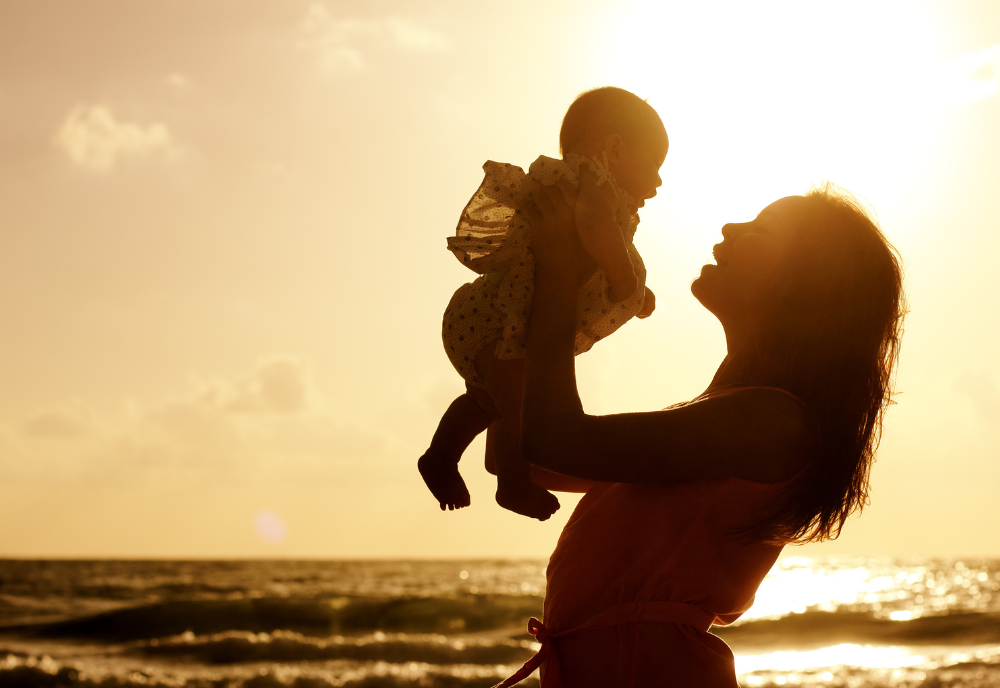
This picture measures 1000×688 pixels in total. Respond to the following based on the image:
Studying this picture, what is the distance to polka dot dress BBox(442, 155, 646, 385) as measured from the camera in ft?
6.79

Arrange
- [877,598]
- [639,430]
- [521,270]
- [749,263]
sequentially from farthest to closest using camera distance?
[877,598] → [521,270] → [749,263] → [639,430]

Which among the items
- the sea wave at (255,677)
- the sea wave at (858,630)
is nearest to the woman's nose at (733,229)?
the sea wave at (255,677)

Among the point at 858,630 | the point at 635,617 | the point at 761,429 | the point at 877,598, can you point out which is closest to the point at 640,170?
the point at 761,429

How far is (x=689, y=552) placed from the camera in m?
1.72

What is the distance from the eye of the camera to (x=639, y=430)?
159cm

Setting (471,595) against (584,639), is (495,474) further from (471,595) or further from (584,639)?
(471,595)

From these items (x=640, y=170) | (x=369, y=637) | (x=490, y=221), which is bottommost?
(x=369, y=637)

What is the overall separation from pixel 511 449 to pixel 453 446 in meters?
0.29

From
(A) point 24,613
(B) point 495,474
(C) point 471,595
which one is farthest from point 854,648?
(A) point 24,613

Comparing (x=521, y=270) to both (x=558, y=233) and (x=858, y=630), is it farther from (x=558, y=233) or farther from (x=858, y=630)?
(x=858, y=630)

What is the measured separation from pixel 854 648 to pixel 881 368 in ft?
49.4

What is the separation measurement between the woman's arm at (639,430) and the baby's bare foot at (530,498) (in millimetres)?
552

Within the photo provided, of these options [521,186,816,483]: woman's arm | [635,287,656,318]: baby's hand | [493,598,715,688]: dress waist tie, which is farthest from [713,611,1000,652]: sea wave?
[521,186,816,483]: woman's arm

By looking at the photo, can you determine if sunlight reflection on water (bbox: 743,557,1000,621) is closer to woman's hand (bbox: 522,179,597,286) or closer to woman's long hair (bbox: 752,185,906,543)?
woman's long hair (bbox: 752,185,906,543)
